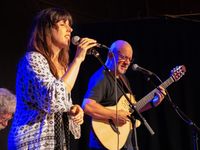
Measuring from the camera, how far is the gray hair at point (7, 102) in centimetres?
209

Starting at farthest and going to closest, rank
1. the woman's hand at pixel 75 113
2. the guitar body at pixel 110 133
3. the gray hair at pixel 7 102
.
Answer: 1. the guitar body at pixel 110 133
2. the gray hair at pixel 7 102
3. the woman's hand at pixel 75 113

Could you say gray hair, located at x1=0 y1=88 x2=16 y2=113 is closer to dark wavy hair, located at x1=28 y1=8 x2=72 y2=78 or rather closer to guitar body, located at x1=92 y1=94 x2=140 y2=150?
dark wavy hair, located at x1=28 y1=8 x2=72 y2=78

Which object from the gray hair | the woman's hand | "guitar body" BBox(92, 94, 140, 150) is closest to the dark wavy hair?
the woman's hand

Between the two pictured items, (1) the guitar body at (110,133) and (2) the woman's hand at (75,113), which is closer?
(2) the woman's hand at (75,113)

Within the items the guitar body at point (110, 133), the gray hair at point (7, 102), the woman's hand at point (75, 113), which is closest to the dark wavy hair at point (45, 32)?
the woman's hand at point (75, 113)

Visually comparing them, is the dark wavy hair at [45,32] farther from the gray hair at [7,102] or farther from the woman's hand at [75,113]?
the gray hair at [7,102]

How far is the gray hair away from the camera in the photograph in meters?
2.09

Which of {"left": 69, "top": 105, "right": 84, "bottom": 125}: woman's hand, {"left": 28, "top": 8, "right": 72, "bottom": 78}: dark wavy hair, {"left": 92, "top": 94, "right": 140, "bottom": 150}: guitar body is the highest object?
{"left": 28, "top": 8, "right": 72, "bottom": 78}: dark wavy hair

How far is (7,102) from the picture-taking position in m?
2.10

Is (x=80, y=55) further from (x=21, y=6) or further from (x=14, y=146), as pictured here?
(x=21, y=6)

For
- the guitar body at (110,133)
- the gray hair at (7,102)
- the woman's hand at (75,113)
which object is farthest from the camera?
the guitar body at (110,133)

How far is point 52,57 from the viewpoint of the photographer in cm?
202

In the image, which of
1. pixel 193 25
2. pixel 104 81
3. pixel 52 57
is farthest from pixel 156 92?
pixel 52 57

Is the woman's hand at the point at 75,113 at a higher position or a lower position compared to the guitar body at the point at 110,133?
higher
